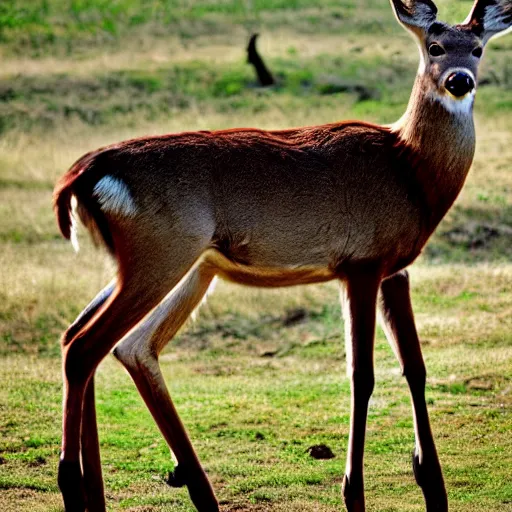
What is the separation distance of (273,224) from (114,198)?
0.90 metres

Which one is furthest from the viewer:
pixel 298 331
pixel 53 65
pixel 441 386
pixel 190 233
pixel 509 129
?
pixel 53 65

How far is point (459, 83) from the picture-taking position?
680 cm

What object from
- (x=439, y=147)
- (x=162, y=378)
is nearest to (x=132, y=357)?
(x=162, y=378)

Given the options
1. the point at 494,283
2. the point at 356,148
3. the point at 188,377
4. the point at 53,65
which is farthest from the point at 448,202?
the point at 53,65

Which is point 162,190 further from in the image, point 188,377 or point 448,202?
point 188,377

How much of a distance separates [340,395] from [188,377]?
159cm

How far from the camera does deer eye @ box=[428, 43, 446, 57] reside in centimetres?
700

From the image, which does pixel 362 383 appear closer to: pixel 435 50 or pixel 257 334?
pixel 435 50

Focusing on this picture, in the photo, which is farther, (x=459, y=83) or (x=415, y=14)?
(x=415, y=14)

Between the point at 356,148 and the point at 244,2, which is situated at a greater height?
the point at 356,148

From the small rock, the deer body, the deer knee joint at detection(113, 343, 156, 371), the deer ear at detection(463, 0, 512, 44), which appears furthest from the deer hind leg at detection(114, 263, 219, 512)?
the deer ear at detection(463, 0, 512, 44)

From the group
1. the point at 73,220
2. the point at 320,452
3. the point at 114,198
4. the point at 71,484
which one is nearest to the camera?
the point at 71,484

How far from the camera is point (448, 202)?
7145 millimetres

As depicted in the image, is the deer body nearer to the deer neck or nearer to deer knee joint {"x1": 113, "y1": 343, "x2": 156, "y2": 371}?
the deer neck
